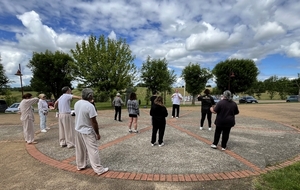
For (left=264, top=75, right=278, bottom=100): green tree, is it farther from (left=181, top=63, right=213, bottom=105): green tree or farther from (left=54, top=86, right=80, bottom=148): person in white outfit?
(left=54, top=86, right=80, bottom=148): person in white outfit

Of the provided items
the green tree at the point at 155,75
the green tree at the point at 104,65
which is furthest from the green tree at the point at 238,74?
the green tree at the point at 104,65

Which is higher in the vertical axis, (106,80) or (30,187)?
(106,80)

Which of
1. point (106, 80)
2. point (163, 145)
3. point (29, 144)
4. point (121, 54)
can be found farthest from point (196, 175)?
point (121, 54)

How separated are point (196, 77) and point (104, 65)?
56.1 feet

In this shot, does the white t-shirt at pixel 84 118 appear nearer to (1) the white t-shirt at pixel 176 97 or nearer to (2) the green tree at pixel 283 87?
(1) the white t-shirt at pixel 176 97

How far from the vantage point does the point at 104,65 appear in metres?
20.1

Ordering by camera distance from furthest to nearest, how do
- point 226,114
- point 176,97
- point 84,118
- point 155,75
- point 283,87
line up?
point 283,87 → point 155,75 → point 176,97 → point 226,114 → point 84,118

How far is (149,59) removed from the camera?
27109 millimetres

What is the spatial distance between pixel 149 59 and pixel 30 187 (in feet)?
81.3

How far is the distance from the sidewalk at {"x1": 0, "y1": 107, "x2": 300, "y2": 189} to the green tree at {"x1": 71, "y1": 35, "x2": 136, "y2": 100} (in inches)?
544

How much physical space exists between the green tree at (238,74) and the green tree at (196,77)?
16.9 ft

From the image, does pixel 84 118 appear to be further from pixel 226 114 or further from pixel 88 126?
pixel 226 114

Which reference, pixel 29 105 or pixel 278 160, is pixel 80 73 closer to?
pixel 29 105

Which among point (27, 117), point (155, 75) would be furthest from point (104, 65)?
point (27, 117)
